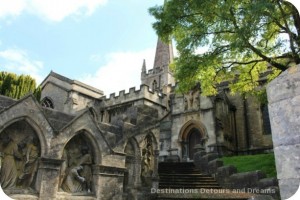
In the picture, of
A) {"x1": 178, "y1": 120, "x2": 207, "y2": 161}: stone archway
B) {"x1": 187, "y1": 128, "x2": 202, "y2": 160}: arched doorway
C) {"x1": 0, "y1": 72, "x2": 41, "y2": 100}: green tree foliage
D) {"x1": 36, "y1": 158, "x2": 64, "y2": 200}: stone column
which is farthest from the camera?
{"x1": 187, "y1": 128, "x2": 202, "y2": 160}: arched doorway

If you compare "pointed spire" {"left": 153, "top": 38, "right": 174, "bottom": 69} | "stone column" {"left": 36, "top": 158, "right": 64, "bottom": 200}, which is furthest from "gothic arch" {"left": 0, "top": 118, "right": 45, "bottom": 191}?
"pointed spire" {"left": 153, "top": 38, "right": 174, "bottom": 69}

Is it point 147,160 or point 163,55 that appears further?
point 163,55

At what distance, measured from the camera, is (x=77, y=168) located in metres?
7.93

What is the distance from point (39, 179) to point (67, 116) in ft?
6.81

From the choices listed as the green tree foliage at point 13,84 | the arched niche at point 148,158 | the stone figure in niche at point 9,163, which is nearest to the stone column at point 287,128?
the stone figure in niche at point 9,163

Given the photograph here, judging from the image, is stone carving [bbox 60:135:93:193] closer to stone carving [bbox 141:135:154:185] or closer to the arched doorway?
stone carving [bbox 141:135:154:185]

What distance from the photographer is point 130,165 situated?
960 centimetres

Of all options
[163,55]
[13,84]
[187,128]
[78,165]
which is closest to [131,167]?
[78,165]

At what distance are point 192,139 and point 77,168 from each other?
1466 cm

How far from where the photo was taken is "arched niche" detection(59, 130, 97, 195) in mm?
7691

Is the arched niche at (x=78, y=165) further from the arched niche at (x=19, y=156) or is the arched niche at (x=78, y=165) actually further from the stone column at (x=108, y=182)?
the arched niche at (x=19, y=156)

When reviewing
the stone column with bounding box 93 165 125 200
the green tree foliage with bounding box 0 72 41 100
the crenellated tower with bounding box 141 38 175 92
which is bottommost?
the stone column with bounding box 93 165 125 200

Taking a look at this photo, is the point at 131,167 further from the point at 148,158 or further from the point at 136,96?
the point at 136,96

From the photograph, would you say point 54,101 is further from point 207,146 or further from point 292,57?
point 292,57
